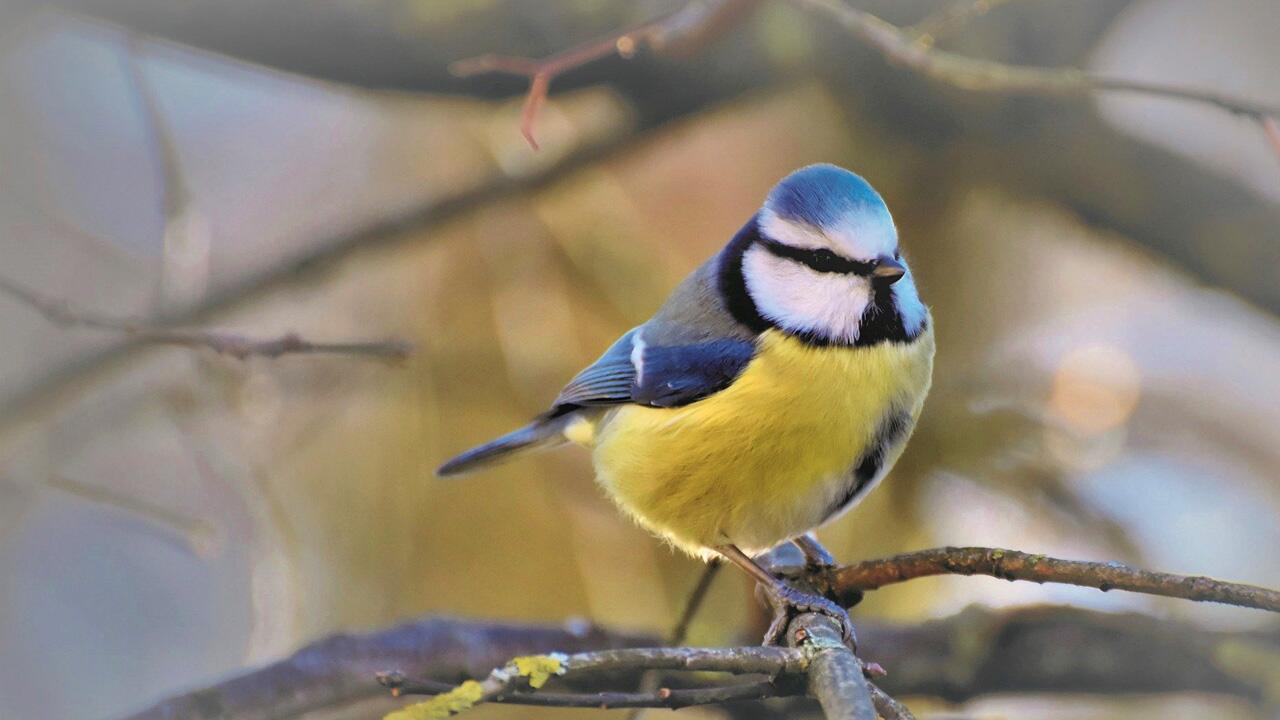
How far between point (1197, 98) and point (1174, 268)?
104cm

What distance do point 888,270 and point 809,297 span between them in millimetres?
137

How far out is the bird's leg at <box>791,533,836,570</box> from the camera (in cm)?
155

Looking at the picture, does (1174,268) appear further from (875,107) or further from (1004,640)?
(1004,640)

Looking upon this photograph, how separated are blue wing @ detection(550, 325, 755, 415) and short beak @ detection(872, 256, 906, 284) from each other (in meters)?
0.21

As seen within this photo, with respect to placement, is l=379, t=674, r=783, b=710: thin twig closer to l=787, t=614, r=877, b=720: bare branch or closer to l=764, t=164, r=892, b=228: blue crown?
l=787, t=614, r=877, b=720: bare branch

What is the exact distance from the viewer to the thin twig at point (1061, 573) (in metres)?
0.90

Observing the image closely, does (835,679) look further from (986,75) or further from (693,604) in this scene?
(986,75)

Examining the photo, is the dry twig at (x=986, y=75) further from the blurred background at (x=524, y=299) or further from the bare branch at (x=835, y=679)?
the bare branch at (x=835, y=679)

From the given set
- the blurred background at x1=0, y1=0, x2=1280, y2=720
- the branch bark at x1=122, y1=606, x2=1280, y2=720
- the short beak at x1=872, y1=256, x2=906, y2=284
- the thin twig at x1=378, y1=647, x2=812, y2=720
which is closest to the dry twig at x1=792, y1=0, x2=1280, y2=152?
the blurred background at x1=0, y1=0, x2=1280, y2=720

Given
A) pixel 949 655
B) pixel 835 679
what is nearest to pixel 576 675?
pixel 835 679

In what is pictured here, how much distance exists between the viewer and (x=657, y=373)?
1739 mm

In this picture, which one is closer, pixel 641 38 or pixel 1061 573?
pixel 1061 573

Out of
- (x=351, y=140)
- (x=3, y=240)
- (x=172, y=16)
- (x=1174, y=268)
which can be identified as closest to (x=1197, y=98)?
(x=1174, y=268)

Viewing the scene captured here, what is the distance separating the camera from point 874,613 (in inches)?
106
